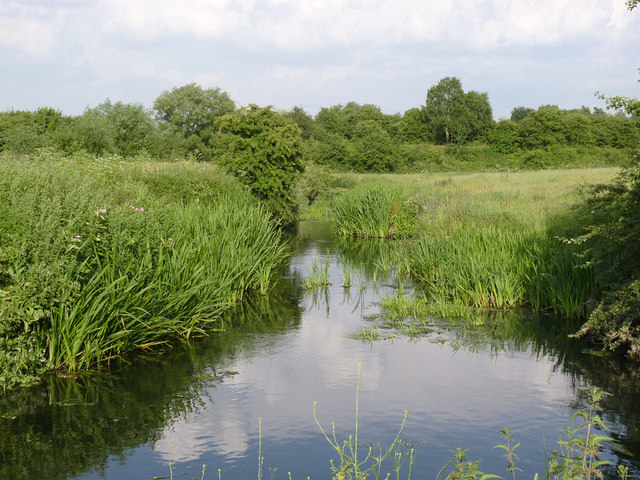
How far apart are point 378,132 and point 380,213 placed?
126ft

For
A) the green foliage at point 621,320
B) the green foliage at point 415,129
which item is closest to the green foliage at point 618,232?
the green foliage at point 621,320

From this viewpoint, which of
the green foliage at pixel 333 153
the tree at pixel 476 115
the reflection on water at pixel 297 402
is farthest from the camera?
the tree at pixel 476 115

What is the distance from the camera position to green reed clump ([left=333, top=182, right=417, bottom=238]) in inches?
928

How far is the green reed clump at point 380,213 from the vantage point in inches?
928

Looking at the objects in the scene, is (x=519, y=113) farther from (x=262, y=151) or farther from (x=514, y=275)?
(x=514, y=275)

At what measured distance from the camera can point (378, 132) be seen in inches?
2386

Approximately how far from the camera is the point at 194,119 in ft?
242

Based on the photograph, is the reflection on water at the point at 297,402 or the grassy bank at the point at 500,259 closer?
the reflection on water at the point at 297,402

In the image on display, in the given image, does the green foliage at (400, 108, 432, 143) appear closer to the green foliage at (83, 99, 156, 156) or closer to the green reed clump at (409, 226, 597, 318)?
the green foliage at (83, 99, 156, 156)

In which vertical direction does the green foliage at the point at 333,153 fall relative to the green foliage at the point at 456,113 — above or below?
below

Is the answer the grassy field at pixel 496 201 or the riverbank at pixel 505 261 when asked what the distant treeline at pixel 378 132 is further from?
the riverbank at pixel 505 261

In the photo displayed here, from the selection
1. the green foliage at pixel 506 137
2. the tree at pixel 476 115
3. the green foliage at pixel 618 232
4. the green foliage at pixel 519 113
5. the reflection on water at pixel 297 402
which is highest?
the green foliage at pixel 519 113

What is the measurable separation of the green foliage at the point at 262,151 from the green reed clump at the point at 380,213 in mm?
3006

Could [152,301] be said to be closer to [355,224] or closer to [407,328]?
[407,328]
